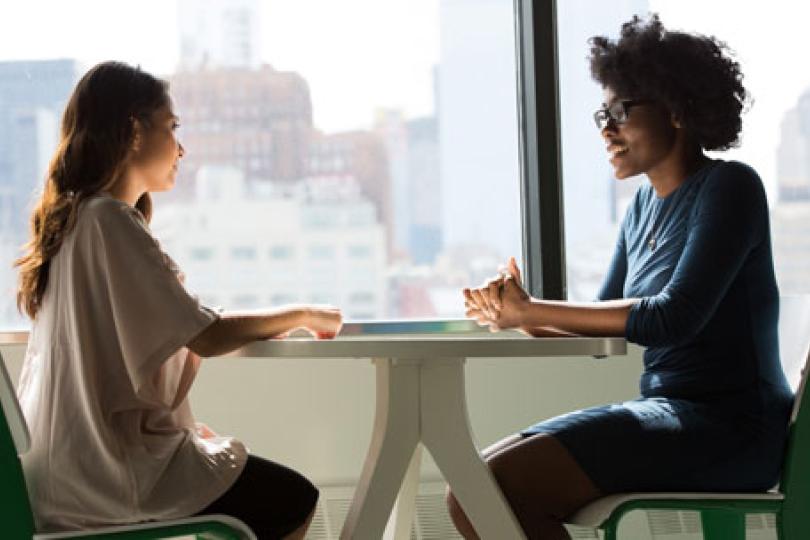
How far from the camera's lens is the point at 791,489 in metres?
2.08

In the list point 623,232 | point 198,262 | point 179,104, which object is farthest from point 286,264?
point 623,232

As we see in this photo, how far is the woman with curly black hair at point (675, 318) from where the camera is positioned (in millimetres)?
2092

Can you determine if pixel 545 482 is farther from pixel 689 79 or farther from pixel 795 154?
pixel 795 154

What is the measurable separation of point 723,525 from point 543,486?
453 mm

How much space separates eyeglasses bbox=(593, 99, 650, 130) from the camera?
8.08 feet

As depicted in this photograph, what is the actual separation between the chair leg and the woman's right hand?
763 mm

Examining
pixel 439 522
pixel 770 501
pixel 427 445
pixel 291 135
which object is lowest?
pixel 439 522

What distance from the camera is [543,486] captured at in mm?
2074

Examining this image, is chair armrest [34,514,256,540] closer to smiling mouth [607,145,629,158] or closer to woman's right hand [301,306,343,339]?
woman's right hand [301,306,343,339]

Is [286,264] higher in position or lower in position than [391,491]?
higher

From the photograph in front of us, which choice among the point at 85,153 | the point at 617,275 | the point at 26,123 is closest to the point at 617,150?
the point at 617,275

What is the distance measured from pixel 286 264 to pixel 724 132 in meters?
1.48

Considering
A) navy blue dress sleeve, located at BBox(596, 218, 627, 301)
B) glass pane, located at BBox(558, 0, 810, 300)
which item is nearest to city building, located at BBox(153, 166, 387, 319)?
glass pane, located at BBox(558, 0, 810, 300)

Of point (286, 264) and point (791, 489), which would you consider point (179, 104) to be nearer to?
point (286, 264)
